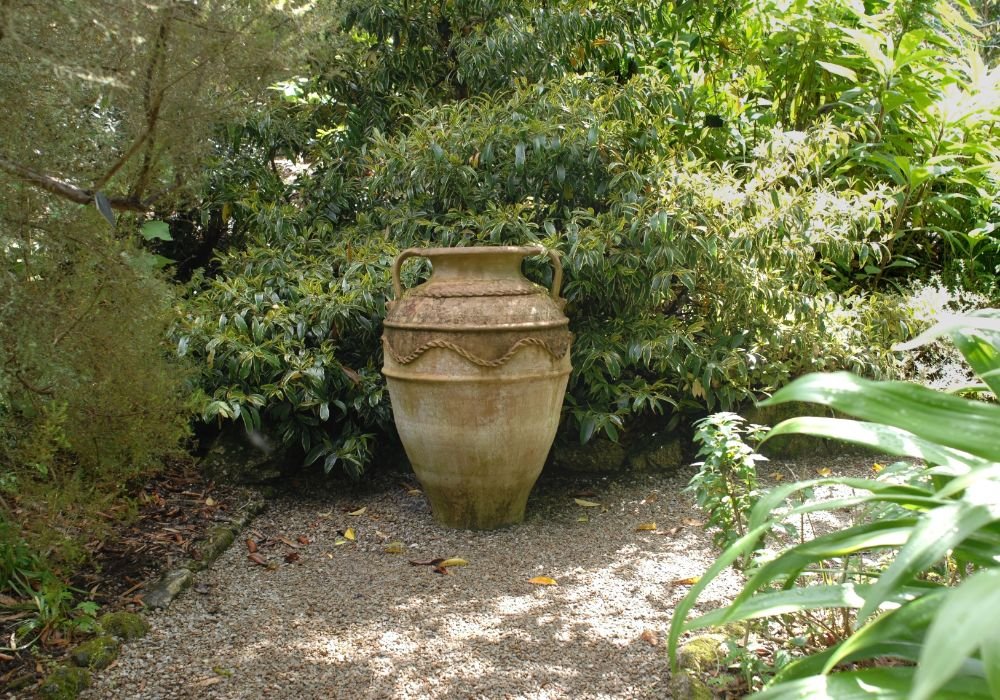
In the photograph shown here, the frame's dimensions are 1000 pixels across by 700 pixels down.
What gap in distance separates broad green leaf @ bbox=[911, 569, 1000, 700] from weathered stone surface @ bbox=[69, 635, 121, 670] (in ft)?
7.11

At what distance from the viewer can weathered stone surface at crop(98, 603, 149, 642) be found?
8.20 ft

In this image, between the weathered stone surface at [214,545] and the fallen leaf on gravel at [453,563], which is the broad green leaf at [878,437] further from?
the weathered stone surface at [214,545]

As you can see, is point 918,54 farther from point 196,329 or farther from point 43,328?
point 43,328

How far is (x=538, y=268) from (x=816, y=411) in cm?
157

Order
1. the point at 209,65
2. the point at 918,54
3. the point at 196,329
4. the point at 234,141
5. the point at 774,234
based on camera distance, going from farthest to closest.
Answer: the point at 918,54 < the point at 234,141 < the point at 774,234 < the point at 196,329 < the point at 209,65

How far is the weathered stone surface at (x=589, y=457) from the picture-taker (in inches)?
169

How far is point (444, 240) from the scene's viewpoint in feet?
13.3

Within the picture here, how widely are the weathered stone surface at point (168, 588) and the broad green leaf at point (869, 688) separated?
7.08 feet

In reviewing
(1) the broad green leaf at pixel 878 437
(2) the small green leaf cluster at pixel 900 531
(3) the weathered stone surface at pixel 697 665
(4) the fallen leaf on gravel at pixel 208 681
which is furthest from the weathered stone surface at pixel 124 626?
(1) the broad green leaf at pixel 878 437

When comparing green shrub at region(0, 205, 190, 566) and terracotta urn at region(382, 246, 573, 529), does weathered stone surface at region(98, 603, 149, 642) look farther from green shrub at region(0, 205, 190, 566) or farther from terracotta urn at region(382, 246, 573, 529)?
terracotta urn at region(382, 246, 573, 529)

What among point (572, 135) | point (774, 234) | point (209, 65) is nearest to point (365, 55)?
point (572, 135)

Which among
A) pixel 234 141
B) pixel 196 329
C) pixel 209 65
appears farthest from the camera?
pixel 234 141

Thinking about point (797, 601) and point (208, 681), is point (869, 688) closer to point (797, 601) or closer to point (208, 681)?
point (797, 601)

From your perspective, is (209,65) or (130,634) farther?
(130,634)
